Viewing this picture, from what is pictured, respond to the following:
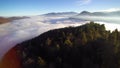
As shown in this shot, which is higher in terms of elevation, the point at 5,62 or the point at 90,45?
the point at 90,45

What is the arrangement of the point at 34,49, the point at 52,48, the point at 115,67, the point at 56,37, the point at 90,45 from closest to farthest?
the point at 115,67 → the point at 90,45 → the point at 52,48 → the point at 34,49 → the point at 56,37

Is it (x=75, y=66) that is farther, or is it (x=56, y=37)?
(x=56, y=37)

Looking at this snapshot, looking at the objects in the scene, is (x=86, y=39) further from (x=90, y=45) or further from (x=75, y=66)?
(x=75, y=66)

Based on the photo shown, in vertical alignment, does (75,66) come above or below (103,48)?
below

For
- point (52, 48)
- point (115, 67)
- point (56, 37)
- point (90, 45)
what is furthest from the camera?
point (56, 37)

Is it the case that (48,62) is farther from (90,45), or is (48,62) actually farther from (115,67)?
(115,67)

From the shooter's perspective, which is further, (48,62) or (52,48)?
(52,48)

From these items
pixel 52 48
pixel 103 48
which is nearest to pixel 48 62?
pixel 52 48

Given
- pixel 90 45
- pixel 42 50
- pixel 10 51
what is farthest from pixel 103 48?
A: pixel 10 51

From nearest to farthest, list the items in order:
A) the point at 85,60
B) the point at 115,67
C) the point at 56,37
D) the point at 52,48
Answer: the point at 115,67
the point at 85,60
the point at 52,48
the point at 56,37
